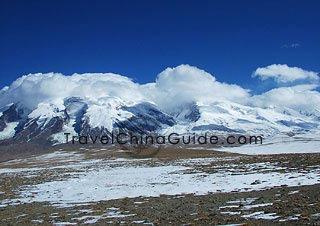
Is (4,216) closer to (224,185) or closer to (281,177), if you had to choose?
(224,185)

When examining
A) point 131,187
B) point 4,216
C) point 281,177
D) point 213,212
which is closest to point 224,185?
point 281,177

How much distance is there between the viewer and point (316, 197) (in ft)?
59.3

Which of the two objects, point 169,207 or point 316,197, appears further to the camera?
point 169,207

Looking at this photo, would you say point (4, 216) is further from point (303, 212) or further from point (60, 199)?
point (303, 212)

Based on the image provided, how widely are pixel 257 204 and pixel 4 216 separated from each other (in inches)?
545

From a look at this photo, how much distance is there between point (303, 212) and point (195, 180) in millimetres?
16964

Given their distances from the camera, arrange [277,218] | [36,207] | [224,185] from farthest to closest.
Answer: [224,185] → [36,207] → [277,218]

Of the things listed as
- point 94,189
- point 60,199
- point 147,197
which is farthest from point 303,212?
point 94,189

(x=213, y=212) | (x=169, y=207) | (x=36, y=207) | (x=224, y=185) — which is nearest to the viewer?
(x=213, y=212)

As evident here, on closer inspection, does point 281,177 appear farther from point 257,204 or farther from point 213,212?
point 213,212

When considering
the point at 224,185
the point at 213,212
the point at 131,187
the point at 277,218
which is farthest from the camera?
the point at 131,187

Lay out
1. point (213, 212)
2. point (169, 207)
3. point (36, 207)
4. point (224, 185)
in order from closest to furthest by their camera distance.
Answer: point (213, 212) → point (169, 207) → point (36, 207) → point (224, 185)

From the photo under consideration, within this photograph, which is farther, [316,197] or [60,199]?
[60,199]

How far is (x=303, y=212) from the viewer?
49.5ft
